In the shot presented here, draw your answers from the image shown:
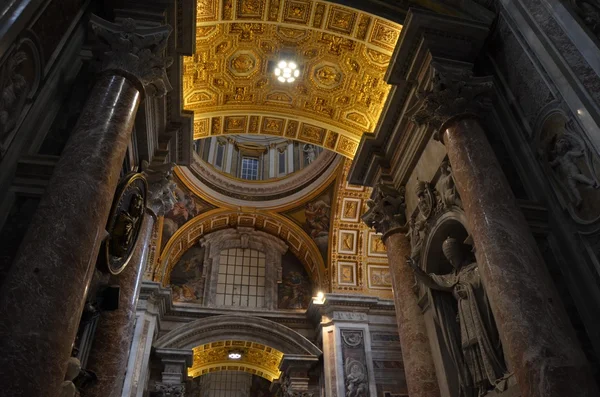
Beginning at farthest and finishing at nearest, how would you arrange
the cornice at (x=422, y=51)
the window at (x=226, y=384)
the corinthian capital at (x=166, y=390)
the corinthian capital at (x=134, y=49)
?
the window at (x=226, y=384) → the corinthian capital at (x=166, y=390) → the cornice at (x=422, y=51) → the corinthian capital at (x=134, y=49)

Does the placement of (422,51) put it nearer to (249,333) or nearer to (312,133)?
(312,133)

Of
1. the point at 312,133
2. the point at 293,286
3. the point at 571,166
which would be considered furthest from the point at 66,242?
the point at 293,286

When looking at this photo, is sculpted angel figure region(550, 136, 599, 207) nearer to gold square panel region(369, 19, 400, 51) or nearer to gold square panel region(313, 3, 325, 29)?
gold square panel region(369, 19, 400, 51)

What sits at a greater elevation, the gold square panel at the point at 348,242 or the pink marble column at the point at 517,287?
the gold square panel at the point at 348,242

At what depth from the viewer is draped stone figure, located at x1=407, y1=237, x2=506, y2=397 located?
5.24 metres

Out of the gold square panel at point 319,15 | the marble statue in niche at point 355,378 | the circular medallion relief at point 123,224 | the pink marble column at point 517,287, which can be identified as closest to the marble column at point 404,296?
Result: the pink marble column at point 517,287

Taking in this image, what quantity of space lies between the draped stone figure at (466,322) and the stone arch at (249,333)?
832cm

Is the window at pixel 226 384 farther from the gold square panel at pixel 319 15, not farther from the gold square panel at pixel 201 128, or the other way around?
the gold square panel at pixel 319 15

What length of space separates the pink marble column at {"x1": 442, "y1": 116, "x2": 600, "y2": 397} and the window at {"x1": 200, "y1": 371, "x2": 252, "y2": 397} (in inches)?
678

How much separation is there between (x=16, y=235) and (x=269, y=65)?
619 centimetres

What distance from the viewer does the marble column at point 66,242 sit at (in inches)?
126

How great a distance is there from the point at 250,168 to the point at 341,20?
11.9 meters

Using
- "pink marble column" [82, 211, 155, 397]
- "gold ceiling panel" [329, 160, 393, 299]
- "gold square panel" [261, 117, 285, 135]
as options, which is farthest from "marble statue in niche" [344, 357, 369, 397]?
"pink marble column" [82, 211, 155, 397]

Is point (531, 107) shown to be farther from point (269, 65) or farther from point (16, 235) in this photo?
point (16, 235)
